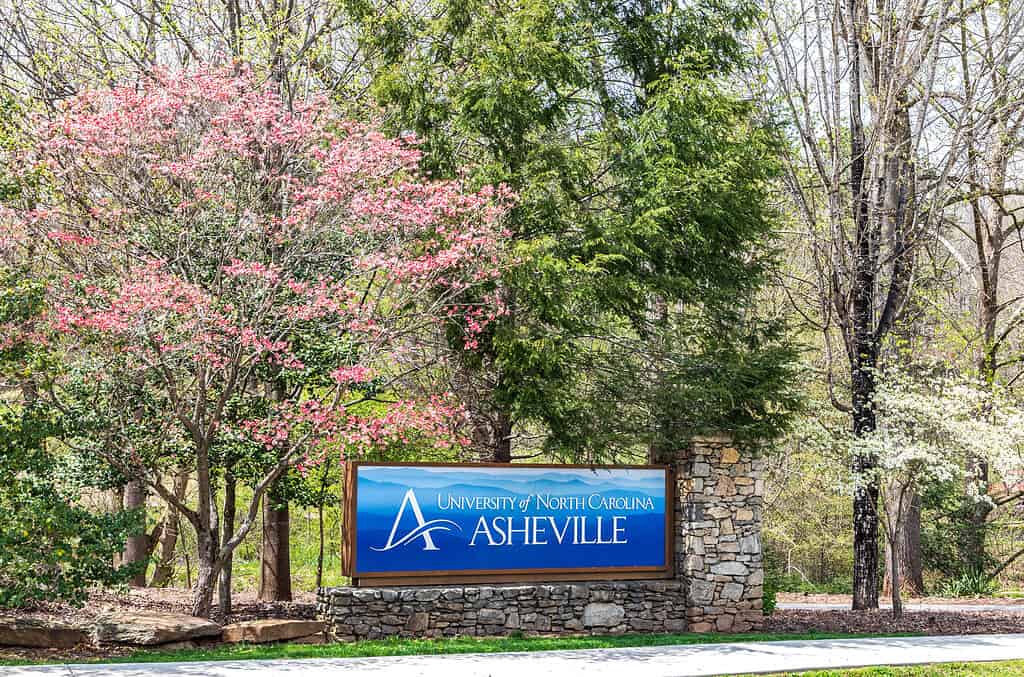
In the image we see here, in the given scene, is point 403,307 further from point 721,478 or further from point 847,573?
point 847,573

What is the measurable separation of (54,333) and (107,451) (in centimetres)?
160

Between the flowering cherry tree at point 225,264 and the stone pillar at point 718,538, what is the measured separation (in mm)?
3427

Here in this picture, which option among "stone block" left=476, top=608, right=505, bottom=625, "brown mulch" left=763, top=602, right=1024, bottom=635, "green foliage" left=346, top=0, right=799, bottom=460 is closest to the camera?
"stone block" left=476, top=608, right=505, bottom=625

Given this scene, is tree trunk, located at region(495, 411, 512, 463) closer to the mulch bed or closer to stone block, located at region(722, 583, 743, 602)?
stone block, located at region(722, 583, 743, 602)

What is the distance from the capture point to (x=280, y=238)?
1020 centimetres

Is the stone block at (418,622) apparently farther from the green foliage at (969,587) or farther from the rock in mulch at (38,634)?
the green foliage at (969,587)

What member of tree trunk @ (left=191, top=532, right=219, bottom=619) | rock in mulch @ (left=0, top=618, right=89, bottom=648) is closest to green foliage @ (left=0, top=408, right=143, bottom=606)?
rock in mulch @ (left=0, top=618, right=89, bottom=648)

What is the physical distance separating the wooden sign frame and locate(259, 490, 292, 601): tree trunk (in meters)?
3.09

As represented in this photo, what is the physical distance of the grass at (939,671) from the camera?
9.16 meters

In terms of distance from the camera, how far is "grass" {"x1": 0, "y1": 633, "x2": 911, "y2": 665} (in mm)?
9305

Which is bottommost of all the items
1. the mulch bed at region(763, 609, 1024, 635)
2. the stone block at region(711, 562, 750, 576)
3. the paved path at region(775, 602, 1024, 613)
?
the paved path at region(775, 602, 1024, 613)

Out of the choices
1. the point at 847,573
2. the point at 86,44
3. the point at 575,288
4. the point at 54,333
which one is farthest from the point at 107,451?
the point at 847,573

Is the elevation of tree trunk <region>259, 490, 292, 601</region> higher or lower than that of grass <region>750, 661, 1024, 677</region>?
higher

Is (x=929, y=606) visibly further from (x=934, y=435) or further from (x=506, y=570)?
(x=506, y=570)
